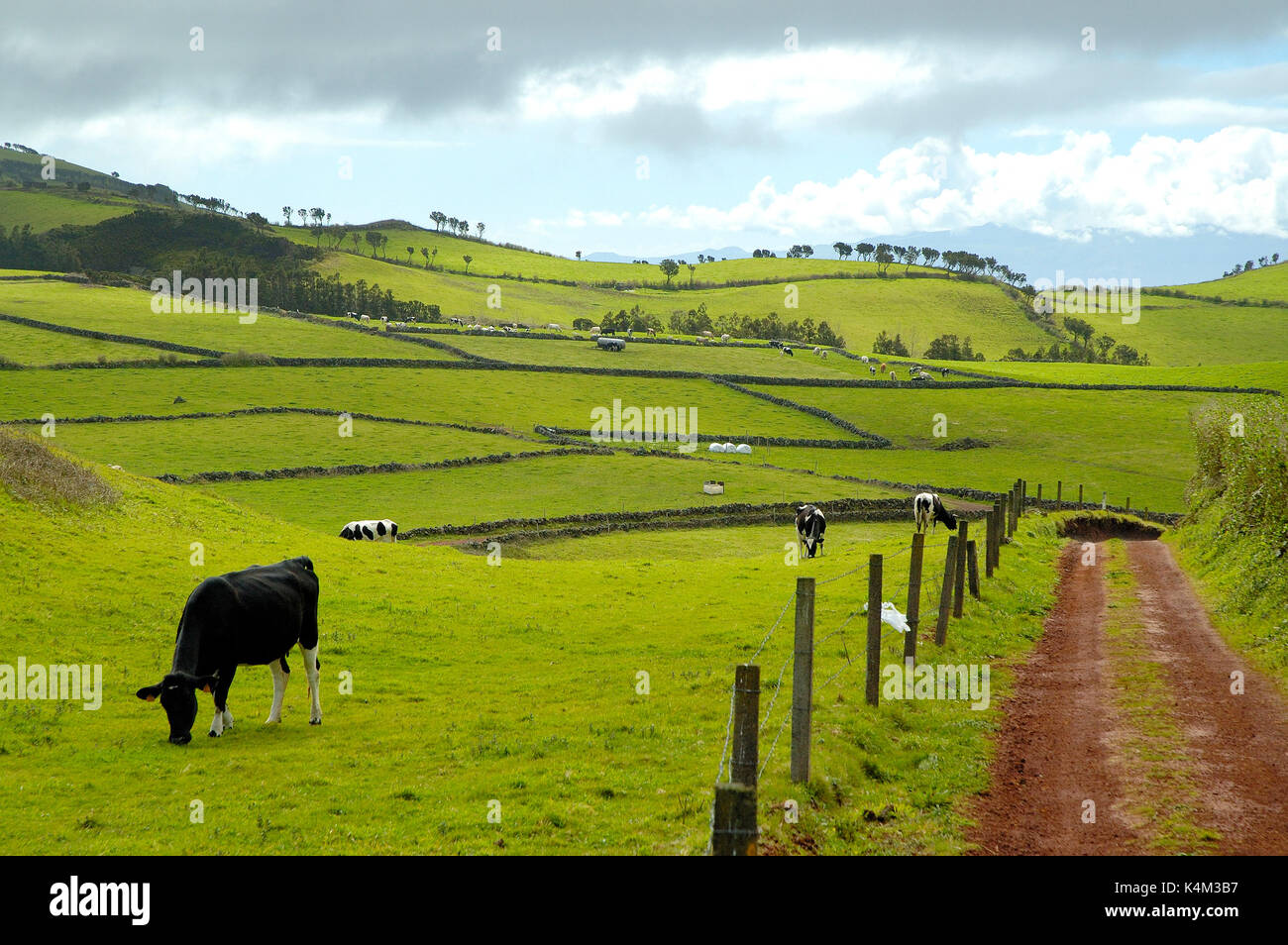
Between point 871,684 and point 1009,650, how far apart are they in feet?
22.4

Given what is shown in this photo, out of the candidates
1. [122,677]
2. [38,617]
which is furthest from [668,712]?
[38,617]

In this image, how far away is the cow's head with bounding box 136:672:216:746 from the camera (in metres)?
15.9

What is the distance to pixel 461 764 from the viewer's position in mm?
15094

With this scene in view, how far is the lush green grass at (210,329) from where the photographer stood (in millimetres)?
110875

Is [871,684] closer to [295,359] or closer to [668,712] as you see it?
[668,712]

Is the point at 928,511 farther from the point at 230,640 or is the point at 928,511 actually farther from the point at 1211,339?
the point at 1211,339

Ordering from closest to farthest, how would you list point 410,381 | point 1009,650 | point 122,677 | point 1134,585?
point 122,677 → point 1009,650 → point 1134,585 → point 410,381

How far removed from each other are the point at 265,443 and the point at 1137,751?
6646cm

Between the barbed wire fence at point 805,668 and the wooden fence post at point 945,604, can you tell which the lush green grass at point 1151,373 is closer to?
the barbed wire fence at point 805,668

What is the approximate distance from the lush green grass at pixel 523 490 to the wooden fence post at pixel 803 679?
4129 centimetres

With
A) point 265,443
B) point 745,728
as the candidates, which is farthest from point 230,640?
point 265,443

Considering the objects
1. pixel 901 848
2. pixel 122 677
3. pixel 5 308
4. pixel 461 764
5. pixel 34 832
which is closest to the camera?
pixel 901 848

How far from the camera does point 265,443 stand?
71750 millimetres

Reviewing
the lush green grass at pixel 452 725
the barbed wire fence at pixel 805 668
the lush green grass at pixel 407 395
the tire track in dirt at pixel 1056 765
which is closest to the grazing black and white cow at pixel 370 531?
the lush green grass at pixel 452 725
